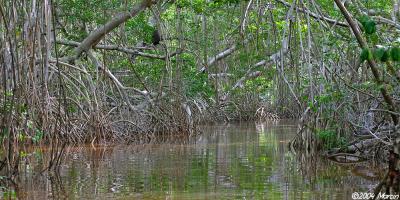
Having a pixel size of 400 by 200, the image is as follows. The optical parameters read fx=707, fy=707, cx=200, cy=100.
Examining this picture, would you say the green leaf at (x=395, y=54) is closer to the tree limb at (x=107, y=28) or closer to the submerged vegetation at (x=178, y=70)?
the submerged vegetation at (x=178, y=70)

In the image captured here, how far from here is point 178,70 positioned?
13359 millimetres

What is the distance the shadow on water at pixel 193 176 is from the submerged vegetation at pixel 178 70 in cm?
30

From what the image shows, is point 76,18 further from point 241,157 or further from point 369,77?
point 369,77

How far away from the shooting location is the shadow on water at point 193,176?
5.63 metres

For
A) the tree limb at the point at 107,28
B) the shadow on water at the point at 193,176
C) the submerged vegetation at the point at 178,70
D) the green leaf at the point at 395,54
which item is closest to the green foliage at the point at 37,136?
the submerged vegetation at the point at 178,70

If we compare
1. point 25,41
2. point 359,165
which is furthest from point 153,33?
point 25,41

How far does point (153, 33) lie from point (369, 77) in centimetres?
596

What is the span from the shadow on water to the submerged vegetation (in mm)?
301

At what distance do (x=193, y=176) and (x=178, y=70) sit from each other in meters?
6.74

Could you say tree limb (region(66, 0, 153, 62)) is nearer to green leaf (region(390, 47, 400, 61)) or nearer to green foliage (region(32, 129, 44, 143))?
green foliage (region(32, 129, 44, 143))

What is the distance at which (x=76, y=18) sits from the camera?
1231cm

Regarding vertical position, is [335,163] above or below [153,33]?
below

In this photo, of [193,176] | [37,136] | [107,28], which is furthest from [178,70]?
[37,136]

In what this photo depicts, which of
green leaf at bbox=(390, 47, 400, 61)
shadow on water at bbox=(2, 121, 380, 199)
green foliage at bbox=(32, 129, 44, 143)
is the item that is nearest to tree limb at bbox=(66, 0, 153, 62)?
shadow on water at bbox=(2, 121, 380, 199)
